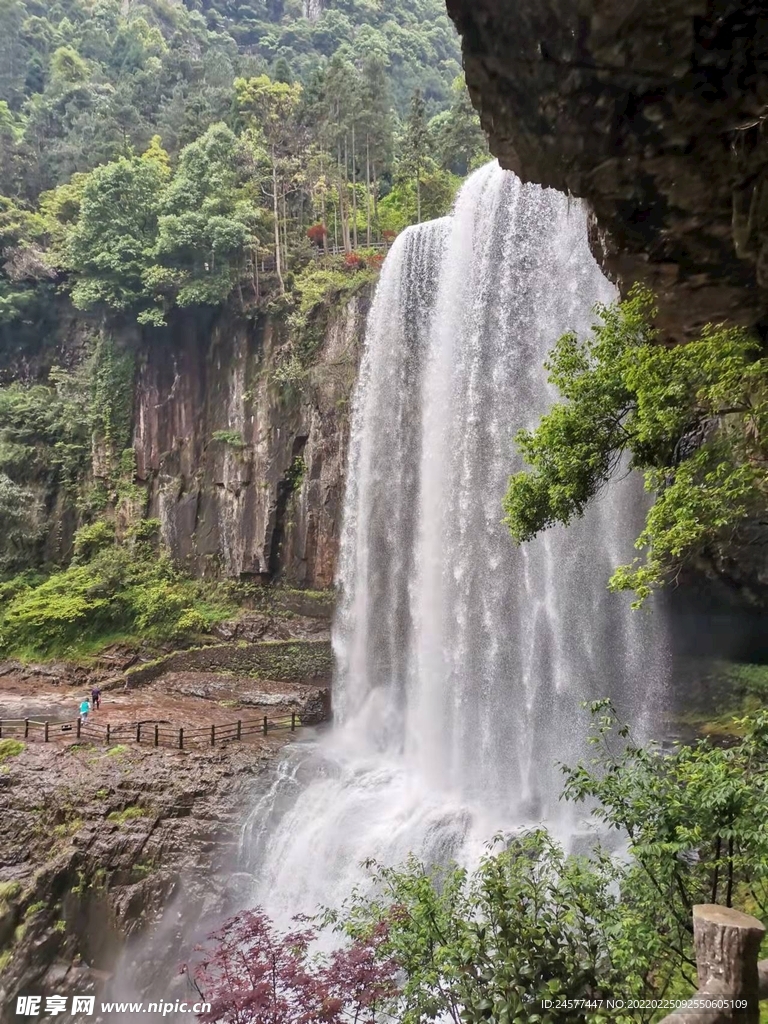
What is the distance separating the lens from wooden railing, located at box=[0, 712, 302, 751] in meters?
14.2

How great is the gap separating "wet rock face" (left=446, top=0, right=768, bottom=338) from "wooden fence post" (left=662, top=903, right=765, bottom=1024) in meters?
4.70

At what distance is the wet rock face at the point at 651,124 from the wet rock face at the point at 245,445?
1439cm

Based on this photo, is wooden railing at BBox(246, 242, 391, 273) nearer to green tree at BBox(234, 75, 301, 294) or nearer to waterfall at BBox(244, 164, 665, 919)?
green tree at BBox(234, 75, 301, 294)

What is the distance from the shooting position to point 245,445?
867 inches

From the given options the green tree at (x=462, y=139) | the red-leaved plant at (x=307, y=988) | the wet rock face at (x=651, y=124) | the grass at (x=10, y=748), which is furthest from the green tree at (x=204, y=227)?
the red-leaved plant at (x=307, y=988)

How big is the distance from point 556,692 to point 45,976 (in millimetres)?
10138

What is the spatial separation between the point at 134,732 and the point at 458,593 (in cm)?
826

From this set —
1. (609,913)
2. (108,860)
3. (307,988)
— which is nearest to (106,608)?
(108,860)

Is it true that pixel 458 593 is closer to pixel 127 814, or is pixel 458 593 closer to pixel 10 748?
pixel 127 814

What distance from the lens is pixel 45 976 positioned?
10.0 metres

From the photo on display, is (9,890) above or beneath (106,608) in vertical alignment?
beneath

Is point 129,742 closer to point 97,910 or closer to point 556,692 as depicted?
point 97,910

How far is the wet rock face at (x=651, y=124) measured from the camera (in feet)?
14.3

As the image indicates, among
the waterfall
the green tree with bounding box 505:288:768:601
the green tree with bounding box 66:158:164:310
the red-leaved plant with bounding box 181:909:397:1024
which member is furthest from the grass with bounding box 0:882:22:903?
the green tree with bounding box 66:158:164:310
